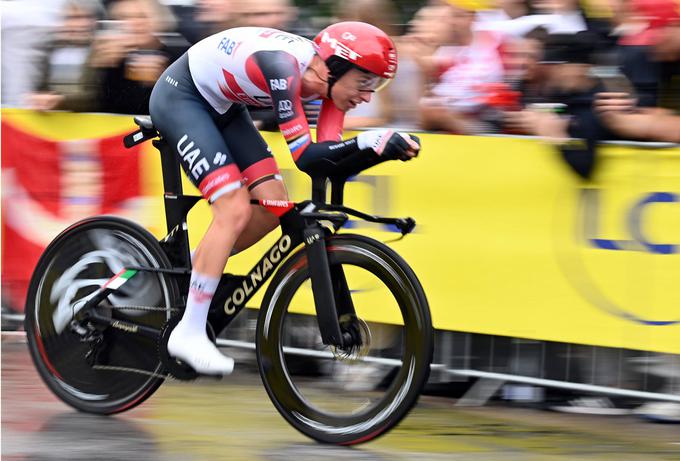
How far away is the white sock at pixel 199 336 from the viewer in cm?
585

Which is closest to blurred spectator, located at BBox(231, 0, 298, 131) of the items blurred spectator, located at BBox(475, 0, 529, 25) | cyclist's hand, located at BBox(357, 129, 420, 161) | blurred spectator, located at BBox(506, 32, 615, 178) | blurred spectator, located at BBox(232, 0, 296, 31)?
blurred spectator, located at BBox(232, 0, 296, 31)

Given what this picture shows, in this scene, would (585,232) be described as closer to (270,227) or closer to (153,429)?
(270,227)

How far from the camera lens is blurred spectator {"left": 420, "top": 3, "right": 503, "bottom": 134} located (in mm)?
7461

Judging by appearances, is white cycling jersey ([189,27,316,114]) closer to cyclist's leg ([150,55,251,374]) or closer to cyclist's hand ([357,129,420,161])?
cyclist's leg ([150,55,251,374])

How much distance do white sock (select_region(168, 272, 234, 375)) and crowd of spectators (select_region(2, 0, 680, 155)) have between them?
2.20 m

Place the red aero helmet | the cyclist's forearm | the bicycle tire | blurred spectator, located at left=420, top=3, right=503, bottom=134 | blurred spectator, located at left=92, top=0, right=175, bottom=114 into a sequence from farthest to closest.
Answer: blurred spectator, located at left=92, top=0, right=175, bottom=114 < blurred spectator, located at left=420, top=3, right=503, bottom=134 < the bicycle tire < the red aero helmet < the cyclist's forearm

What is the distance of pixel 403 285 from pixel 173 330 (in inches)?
46.2

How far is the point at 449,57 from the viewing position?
25.5ft

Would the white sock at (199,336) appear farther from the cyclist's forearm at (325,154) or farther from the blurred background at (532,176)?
the blurred background at (532,176)

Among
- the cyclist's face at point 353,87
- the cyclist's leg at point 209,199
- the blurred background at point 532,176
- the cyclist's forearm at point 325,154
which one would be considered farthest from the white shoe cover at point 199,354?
the blurred background at point 532,176

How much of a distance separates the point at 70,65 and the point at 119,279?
3.12m

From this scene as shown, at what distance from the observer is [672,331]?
664 centimetres

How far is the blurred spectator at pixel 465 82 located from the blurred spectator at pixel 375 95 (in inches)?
10.7

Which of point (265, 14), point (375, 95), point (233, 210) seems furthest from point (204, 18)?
point (233, 210)
